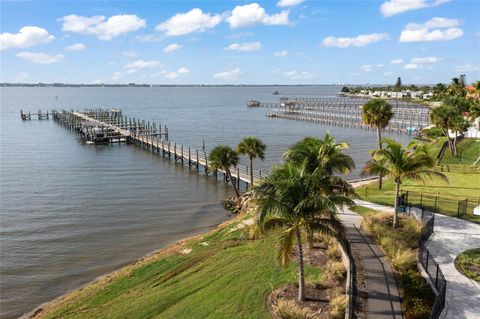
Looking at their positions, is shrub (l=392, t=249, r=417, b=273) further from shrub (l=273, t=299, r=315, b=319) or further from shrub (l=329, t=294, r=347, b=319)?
shrub (l=273, t=299, r=315, b=319)

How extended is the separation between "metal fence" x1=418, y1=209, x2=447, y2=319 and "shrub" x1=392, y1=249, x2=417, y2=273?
1.05ft

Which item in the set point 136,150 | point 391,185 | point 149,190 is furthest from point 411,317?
point 136,150

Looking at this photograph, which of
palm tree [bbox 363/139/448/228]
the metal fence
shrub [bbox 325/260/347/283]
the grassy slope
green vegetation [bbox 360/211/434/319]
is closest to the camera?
the metal fence

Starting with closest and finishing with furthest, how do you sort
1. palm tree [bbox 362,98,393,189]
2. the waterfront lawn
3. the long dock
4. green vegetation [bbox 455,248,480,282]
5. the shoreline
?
the waterfront lawn → green vegetation [bbox 455,248,480,282] → the shoreline → palm tree [bbox 362,98,393,189] → the long dock

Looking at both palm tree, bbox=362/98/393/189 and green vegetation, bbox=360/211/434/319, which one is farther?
palm tree, bbox=362/98/393/189

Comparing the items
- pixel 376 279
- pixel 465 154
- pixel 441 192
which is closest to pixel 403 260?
pixel 376 279

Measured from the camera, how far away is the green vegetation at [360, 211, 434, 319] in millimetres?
12602

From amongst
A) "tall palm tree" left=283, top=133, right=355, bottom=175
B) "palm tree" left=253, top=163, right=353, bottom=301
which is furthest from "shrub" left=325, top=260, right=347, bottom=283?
"tall palm tree" left=283, top=133, right=355, bottom=175

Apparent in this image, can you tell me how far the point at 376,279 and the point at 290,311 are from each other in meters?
3.78

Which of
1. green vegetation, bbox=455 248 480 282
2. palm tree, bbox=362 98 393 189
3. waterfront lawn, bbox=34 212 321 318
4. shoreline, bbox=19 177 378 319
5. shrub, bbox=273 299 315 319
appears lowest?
shoreline, bbox=19 177 378 319

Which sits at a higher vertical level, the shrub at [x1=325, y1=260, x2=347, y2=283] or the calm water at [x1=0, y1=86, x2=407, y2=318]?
the shrub at [x1=325, y1=260, x2=347, y2=283]

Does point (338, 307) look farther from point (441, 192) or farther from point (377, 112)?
point (377, 112)

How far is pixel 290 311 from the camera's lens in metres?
12.8

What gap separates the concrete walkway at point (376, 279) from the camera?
1248 cm
